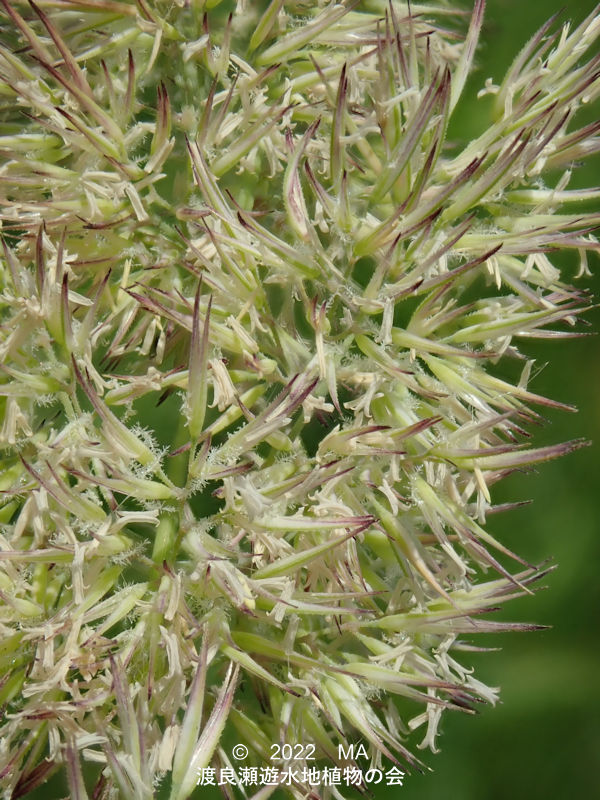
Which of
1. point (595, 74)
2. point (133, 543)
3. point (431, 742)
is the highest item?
point (595, 74)

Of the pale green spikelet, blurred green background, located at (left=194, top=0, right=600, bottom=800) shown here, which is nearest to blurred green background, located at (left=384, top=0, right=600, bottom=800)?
blurred green background, located at (left=194, top=0, right=600, bottom=800)

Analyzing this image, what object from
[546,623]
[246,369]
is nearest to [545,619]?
[546,623]

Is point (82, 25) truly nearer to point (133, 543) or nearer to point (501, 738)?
point (133, 543)

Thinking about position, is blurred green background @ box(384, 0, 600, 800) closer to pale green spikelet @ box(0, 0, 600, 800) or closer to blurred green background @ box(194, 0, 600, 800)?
blurred green background @ box(194, 0, 600, 800)

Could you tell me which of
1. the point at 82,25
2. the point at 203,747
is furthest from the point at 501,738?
the point at 82,25

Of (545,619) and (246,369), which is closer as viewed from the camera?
(246,369)

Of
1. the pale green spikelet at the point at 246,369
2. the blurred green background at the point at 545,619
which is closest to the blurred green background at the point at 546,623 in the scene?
the blurred green background at the point at 545,619

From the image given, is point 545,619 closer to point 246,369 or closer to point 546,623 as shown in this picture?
point 546,623

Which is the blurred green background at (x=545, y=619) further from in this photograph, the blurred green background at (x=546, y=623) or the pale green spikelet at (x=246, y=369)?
the pale green spikelet at (x=246, y=369)
